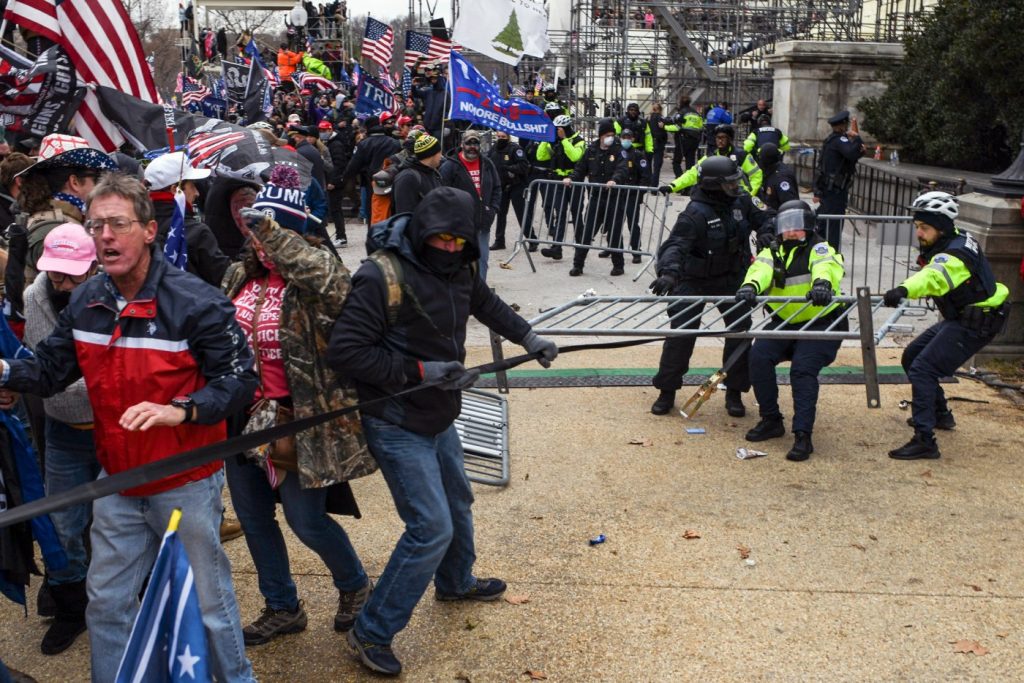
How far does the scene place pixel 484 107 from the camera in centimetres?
1057

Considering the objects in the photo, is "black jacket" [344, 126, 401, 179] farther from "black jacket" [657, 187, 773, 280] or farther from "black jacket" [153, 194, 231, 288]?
"black jacket" [153, 194, 231, 288]

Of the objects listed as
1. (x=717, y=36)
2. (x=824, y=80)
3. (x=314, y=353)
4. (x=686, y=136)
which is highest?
(x=717, y=36)

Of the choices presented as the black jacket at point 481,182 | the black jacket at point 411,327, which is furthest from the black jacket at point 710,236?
the black jacket at point 411,327

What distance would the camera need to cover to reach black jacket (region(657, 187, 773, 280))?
7457 mm

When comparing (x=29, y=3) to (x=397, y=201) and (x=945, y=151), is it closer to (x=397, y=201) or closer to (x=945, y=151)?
(x=397, y=201)

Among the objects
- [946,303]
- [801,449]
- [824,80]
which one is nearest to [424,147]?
[801,449]

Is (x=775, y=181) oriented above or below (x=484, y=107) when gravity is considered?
below

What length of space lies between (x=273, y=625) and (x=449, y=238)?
1.74 meters

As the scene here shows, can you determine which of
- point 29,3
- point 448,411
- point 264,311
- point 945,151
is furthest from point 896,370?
point 945,151

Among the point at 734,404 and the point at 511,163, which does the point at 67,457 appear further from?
the point at 511,163

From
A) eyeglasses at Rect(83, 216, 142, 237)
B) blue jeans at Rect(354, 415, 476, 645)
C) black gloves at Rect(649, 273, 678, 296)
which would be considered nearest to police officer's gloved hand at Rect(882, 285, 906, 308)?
black gloves at Rect(649, 273, 678, 296)

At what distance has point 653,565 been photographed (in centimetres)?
519

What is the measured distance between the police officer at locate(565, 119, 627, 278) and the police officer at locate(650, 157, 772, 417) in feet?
17.1

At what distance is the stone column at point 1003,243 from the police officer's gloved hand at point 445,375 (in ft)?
18.3
